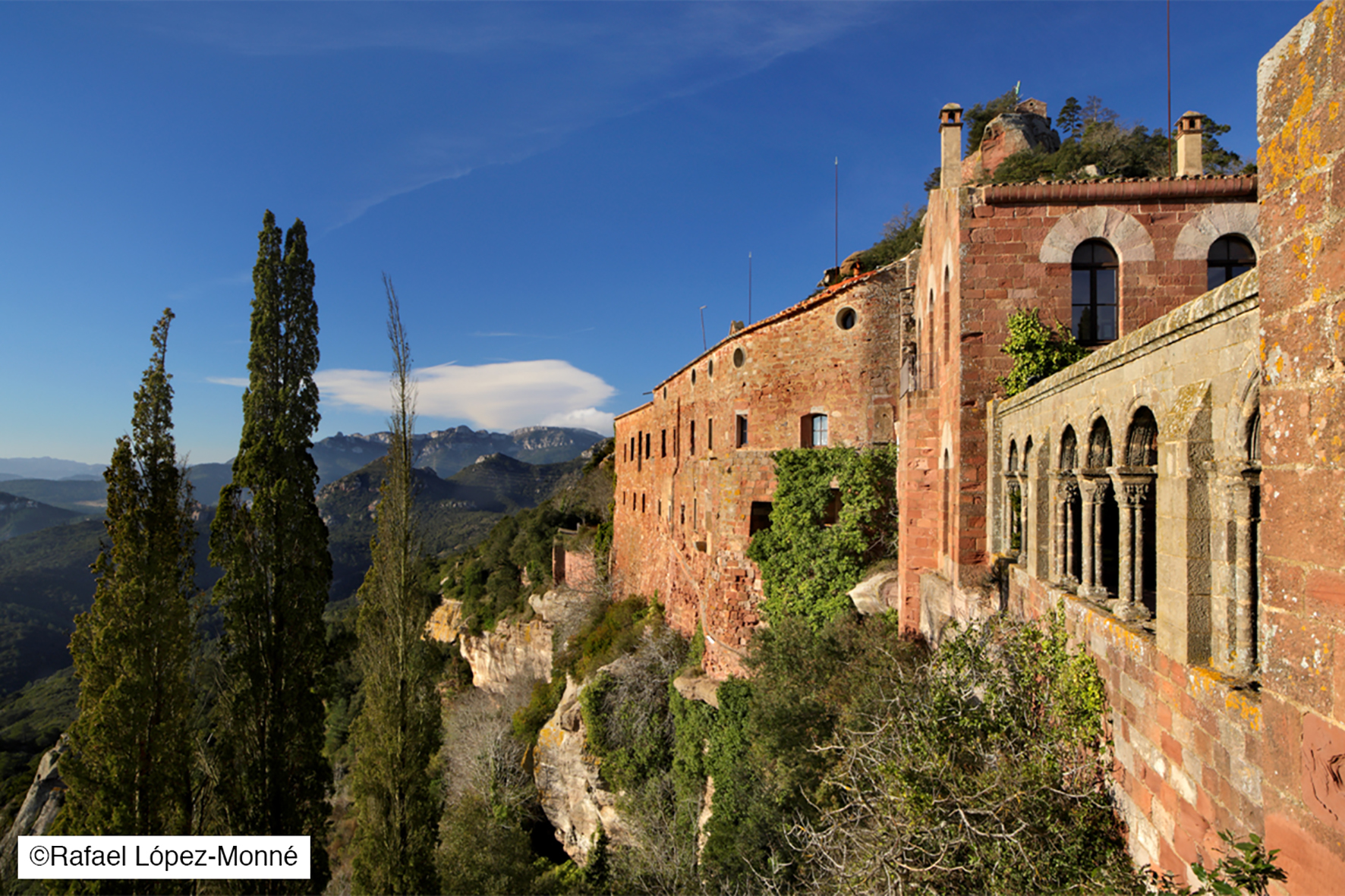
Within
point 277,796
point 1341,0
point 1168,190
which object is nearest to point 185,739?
point 277,796

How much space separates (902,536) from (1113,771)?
616cm

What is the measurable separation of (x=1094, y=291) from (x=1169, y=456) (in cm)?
618

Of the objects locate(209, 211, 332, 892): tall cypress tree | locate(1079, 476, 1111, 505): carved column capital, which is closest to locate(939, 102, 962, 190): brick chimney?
locate(1079, 476, 1111, 505): carved column capital

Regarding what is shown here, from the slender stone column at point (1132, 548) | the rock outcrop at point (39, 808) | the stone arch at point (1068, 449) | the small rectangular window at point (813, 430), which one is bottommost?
the rock outcrop at point (39, 808)

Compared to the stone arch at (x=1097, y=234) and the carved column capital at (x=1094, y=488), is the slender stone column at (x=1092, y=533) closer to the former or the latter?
the carved column capital at (x=1094, y=488)

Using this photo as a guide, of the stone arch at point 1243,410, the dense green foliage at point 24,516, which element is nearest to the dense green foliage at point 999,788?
the stone arch at point 1243,410

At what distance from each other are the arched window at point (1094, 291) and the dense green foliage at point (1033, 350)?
15.0 inches

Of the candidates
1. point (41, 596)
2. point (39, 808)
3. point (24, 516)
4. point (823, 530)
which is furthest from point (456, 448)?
point (823, 530)

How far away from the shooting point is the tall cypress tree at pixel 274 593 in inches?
482

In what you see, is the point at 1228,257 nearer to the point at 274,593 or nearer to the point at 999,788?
the point at 999,788

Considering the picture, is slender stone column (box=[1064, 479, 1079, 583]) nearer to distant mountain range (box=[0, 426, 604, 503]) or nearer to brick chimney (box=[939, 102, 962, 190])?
brick chimney (box=[939, 102, 962, 190])

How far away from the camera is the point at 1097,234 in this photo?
9.30 metres

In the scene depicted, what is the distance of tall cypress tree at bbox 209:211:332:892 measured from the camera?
12.2m

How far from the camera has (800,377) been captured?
16344mm
